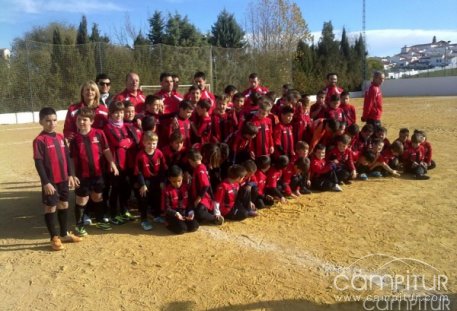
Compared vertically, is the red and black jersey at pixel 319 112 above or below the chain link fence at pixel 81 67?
below

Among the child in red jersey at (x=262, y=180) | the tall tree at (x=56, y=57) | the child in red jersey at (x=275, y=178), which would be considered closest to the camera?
the child in red jersey at (x=262, y=180)

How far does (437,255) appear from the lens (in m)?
3.92

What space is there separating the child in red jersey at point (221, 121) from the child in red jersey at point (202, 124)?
4.4 inches

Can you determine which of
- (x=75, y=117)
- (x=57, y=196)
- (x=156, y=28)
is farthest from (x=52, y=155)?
(x=156, y=28)

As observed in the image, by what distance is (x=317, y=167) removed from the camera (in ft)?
21.3

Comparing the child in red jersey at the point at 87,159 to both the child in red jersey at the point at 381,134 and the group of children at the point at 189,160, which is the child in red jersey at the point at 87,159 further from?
the child in red jersey at the point at 381,134

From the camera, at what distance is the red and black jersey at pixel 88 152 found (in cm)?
477

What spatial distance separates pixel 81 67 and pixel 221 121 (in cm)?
1537

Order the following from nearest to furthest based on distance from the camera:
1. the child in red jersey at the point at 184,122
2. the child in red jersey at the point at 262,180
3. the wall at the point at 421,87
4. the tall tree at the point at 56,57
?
the child in red jersey at the point at 184,122, the child in red jersey at the point at 262,180, the tall tree at the point at 56,57, the wall at the point at 421,87

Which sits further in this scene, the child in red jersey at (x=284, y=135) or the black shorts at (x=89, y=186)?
the child in red jersey at (x=284, y=135)

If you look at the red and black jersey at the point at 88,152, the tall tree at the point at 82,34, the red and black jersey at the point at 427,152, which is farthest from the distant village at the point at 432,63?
the red and black jersey at the point at 88,152

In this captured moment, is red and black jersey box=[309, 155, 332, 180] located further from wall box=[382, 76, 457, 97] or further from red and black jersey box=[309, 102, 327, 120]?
wall box=[382, 76, 457, 97]

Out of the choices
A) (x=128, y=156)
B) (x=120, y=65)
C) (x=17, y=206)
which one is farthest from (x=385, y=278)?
(x=120, y=65)

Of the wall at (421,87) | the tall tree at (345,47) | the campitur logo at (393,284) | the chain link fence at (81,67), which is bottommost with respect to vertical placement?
the campitur logo at (393,284)
